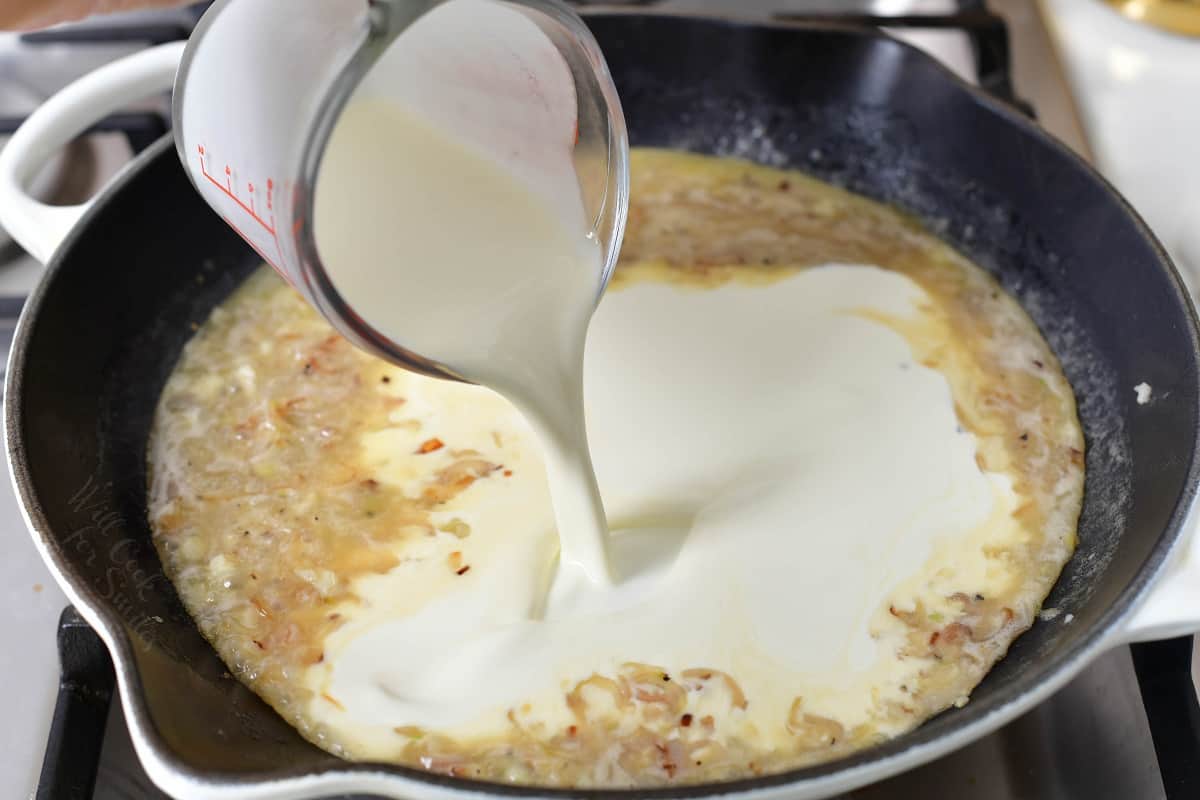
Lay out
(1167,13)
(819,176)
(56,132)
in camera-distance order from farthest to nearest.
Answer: (1167,13) < (819,176) < (56,132)

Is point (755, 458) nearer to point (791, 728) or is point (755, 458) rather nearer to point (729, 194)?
point (791, 728)

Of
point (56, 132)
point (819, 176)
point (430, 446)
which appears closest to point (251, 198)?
point (430, 446)

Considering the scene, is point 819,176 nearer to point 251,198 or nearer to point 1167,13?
point 1167,13

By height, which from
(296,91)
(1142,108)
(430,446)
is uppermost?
(296,91)

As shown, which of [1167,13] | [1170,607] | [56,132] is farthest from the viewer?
[1167,13]

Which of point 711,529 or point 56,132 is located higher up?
point 56,132

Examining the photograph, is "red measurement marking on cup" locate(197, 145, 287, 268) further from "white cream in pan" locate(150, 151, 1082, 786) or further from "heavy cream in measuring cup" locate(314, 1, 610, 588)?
"white cream in pan" locate(150, 151, 1082, 786)

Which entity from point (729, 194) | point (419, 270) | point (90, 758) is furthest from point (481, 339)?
point (729, 194)

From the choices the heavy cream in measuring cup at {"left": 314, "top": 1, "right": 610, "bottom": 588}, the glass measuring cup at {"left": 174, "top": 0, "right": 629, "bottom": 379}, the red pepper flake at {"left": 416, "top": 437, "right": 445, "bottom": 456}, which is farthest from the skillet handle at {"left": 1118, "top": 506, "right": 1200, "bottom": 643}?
the red pepper flake at {"left": 416, "top": 437, "right": 445, "bottom": 456}
